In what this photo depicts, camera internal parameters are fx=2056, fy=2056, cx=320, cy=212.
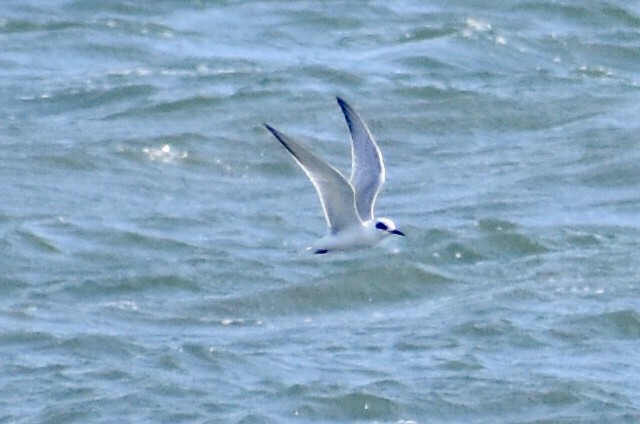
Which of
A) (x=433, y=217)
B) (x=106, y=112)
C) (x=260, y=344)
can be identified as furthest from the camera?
(x=106, y=112)

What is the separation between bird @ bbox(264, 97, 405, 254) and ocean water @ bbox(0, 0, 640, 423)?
3.24ft

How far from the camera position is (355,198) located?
1180 centimetres

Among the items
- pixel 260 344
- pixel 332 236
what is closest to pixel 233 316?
pixel 260 344

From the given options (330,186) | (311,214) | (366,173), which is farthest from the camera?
(311,214)

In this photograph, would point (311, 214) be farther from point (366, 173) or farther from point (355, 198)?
point (355, 198)

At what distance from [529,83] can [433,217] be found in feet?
13.8

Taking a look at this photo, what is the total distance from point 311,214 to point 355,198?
4.06m

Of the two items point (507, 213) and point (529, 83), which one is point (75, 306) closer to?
point (507, 213)

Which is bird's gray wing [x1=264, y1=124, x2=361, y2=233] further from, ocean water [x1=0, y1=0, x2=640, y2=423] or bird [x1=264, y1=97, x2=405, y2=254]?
ocean water [x1=0, y1=0, x2=640, y2=423]

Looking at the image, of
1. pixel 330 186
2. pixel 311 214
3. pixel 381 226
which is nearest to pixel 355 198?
pixel 381 226

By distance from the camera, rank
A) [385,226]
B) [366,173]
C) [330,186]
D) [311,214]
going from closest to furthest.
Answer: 1. [330,186]
2. [385,226]
3. [366,173]
4. [311,214]

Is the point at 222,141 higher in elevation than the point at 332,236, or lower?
lower

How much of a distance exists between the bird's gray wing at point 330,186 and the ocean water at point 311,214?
3.76 ft

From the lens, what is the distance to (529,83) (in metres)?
19.7
